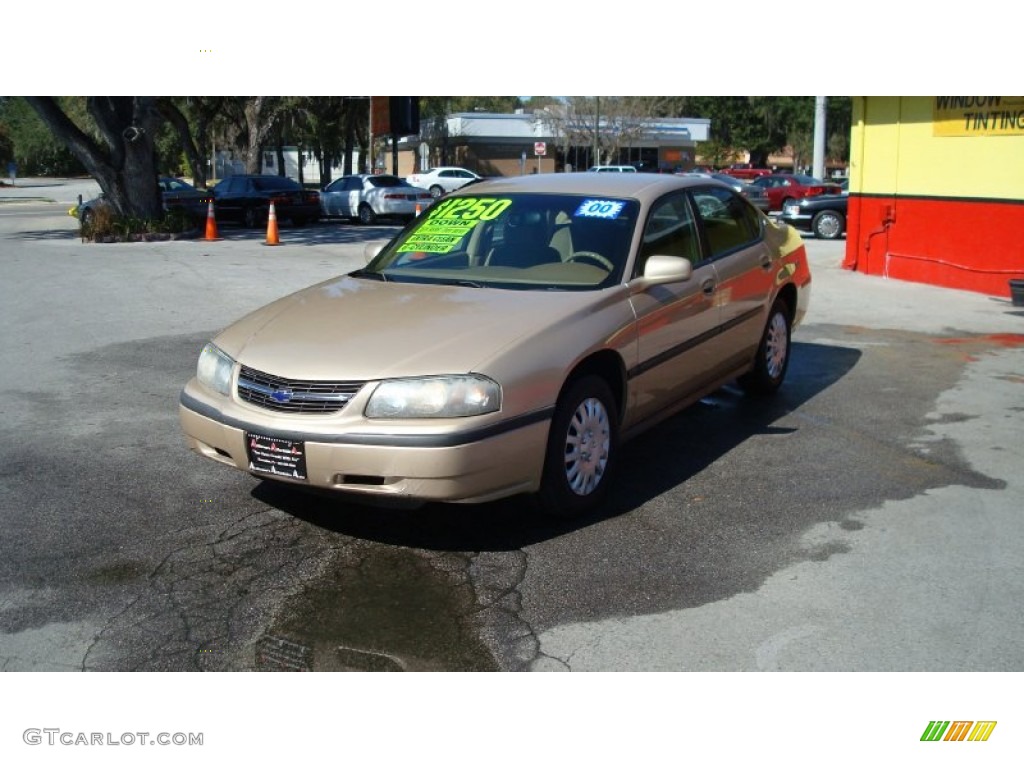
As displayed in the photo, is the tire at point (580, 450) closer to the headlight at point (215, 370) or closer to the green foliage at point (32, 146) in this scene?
the headlight at point (215, 370)

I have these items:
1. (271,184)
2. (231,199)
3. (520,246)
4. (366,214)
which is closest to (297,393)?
(520,246)

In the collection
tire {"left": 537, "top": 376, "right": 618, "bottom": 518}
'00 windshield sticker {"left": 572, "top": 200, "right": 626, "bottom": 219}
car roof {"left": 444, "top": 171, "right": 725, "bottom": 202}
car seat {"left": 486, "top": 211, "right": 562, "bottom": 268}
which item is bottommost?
tire {"left": 537, "top": 376, "right": 618, "bottom": 518}

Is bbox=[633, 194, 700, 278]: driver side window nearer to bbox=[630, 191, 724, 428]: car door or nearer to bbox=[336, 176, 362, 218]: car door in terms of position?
bbox=[630, 191, 724, 428]: car door

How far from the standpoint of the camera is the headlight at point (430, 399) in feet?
14.9

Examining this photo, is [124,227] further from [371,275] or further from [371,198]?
[371,275]

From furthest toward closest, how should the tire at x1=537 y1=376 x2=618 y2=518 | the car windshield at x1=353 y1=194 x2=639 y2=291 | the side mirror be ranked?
1. the car windshield at x1=353 y1=194 x2=639 y2=291
2. the side mirror
3. the tire at x1=537 y1=376 x2=618 y2=518

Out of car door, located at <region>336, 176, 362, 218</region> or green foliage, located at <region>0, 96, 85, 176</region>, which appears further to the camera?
green foliage, located at <region>0, 96, 85, 176</region>

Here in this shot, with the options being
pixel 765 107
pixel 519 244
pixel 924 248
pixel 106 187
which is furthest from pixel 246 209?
pixel 765 107

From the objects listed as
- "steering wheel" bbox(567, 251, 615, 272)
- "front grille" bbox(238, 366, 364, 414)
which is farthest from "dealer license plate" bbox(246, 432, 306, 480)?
"steering wheel" bbox(567, 251, 615, 272)

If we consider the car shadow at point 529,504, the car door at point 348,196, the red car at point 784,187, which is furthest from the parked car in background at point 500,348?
the red car at point 784,187

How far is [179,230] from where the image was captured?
22250 mm

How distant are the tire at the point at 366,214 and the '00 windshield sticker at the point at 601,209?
23.6m

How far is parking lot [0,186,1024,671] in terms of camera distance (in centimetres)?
398

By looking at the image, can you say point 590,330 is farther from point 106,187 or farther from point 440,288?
point 106,187
